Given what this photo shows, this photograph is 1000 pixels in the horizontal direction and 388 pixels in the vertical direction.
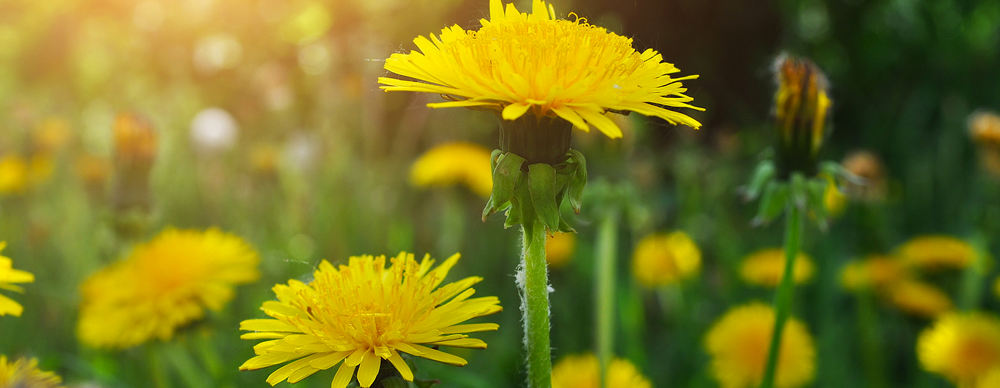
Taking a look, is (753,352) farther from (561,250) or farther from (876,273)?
(561,250)

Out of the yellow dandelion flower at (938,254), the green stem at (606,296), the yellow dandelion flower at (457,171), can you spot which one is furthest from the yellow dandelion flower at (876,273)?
the yellow dandelion flower at (457,171)

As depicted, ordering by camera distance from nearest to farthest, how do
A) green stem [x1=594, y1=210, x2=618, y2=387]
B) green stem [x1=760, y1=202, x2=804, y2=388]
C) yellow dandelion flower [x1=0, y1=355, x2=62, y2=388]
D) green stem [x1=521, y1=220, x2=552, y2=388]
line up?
yellow dandelion flower [x1=0, y1=355, x2=62, y2=388] → green stem [x1=521, y1=220, x2=552, y2=388] → green stem [x1=760, y1=202, x2=804, y2=388] → green stem [x1=594, y1=210, x2=618, y2=387]

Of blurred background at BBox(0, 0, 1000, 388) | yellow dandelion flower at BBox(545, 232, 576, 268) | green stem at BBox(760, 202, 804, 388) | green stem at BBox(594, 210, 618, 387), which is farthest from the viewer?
yellow dandelion flower at BBox(545, 232, 576, 268)

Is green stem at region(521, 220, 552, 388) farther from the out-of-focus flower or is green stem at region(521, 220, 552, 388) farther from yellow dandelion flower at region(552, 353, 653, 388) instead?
the out-of-focus flower

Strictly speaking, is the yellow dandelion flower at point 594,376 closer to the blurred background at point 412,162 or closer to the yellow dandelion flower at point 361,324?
the blurred background at point 412,162

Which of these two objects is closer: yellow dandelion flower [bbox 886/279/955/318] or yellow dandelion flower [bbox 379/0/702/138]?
yellow dandelion flower [bbox 379/0/702/138]

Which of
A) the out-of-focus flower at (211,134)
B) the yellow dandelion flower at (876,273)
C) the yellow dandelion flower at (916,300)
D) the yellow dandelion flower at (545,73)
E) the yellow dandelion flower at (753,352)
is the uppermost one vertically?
the out-of-focus flower at (211,134)

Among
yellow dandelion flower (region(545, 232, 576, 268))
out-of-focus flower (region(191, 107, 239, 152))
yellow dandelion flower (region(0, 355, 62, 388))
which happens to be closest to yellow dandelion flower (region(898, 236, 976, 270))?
yellow dandelion flower (region(545, 232, 576, 268))
